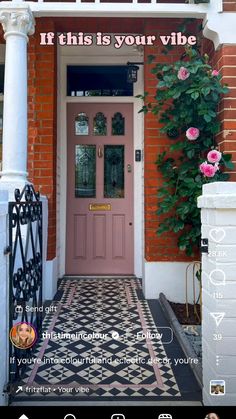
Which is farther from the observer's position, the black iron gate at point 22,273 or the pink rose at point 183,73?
the pink rose at point 183,73

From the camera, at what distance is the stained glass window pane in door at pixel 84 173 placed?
13.6ft

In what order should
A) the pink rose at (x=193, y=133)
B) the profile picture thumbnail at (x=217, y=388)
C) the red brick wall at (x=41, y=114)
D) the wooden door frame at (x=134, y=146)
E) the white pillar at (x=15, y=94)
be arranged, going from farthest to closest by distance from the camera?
the wooden door frame at (x=134, y=146), the red brick wall at (x=41, y=114), the pink rose at (x=193, y=133), the white pillar at (x=15, y=94), the profile picture thumbnail at (x=217, y=388)

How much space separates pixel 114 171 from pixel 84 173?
345 millimetres

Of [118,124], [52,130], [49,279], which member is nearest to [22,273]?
[49,279]

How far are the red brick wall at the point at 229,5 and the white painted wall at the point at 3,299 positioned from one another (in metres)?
2.30

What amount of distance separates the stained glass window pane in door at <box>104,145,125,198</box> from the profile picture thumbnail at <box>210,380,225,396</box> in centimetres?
290

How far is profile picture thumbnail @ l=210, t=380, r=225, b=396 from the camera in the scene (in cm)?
134

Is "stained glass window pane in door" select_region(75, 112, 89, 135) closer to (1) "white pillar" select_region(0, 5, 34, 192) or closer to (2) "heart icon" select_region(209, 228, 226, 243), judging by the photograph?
(1) "white pillar" select_region(0, 5, 34, 192)

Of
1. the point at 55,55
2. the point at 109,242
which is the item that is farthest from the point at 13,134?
the point at 109,242

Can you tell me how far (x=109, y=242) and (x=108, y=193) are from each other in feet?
1.83

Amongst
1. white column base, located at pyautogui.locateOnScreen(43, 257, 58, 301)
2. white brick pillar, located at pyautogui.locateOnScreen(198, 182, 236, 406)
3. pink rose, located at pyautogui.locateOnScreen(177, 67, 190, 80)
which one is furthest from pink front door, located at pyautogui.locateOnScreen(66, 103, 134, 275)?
white brick pillar, located at pyautogui.locateOnScreen(198, 182, 236, 406)

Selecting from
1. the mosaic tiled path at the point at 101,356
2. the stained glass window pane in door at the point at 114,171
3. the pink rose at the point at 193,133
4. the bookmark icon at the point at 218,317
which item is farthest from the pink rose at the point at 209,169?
the stained glass window pane in door at the point at 114,171

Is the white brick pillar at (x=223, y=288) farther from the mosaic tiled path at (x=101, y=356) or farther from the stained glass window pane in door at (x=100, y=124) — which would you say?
the stained glass window pane in door at (x=100, y=124)

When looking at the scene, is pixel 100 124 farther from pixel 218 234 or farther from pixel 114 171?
pixel 218 234
